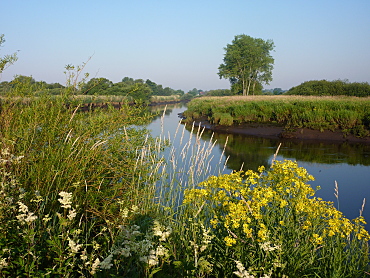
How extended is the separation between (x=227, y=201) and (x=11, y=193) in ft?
6.14

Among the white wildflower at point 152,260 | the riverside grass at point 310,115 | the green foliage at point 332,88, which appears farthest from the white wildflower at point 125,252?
the green foliage at point 332,88

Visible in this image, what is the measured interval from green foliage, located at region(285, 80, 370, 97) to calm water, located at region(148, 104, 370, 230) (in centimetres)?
2945

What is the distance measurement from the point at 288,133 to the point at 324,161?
5469 mm

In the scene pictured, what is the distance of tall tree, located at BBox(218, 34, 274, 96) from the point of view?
179 ft

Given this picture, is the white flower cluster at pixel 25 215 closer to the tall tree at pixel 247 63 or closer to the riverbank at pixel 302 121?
the riverbank at pixel 302 121

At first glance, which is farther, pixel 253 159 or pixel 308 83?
pixel 308 83

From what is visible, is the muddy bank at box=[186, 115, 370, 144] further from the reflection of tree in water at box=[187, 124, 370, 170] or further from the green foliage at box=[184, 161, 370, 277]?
the green foliage at box=[184, 161, 370, 277]

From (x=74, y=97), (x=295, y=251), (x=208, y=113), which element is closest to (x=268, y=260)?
(x=295, y=251)

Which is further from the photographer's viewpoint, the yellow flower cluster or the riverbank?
the riverbank

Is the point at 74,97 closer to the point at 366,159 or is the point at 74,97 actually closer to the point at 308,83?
the point at 366,159

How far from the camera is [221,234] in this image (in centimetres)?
310

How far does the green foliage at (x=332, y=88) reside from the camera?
4088 cm

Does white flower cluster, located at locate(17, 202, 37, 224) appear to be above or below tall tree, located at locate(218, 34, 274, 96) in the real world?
below

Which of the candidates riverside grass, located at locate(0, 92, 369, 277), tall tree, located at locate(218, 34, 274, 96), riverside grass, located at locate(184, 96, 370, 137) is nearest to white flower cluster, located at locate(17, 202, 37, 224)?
riverside grass, located at locate(0, 92, 369, 277)
